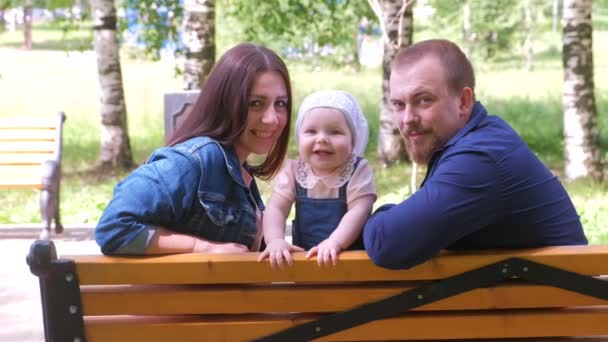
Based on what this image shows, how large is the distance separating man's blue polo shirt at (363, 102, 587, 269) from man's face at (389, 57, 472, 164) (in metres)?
0.09

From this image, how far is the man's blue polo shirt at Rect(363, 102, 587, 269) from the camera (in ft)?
8.55

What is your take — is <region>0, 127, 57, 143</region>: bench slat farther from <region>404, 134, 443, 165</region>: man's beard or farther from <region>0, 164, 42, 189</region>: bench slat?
<region>404, 134, 443, 165</region>: man's beard

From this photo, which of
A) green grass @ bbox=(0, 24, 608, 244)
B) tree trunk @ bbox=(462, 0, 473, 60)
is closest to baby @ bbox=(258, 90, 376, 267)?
green grass @ bbox=(0, 24, 608, 244)

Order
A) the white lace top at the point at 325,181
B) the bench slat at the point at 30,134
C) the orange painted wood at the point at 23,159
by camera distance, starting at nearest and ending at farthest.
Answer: the white lace top at the point at 325,181
the orange painted wood at the point at 23,159
the bench slat at the point at 30,134

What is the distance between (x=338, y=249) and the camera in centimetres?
266

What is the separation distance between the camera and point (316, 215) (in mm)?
3312

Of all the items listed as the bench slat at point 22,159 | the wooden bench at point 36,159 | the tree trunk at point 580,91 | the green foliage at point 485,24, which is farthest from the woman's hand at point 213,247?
the green foliage at point 485,24

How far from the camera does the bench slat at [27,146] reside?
8758mm

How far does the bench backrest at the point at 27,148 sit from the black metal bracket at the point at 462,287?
6.01 meters

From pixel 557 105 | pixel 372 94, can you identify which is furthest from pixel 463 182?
pixel 372 94

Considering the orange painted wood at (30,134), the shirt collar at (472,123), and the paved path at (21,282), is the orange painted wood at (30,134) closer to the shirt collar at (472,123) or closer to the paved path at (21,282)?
the paved path at (21,282)

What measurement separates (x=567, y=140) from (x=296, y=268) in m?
9.52

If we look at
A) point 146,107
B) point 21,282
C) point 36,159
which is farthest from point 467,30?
point 21,282

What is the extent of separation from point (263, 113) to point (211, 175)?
34 centimetres
